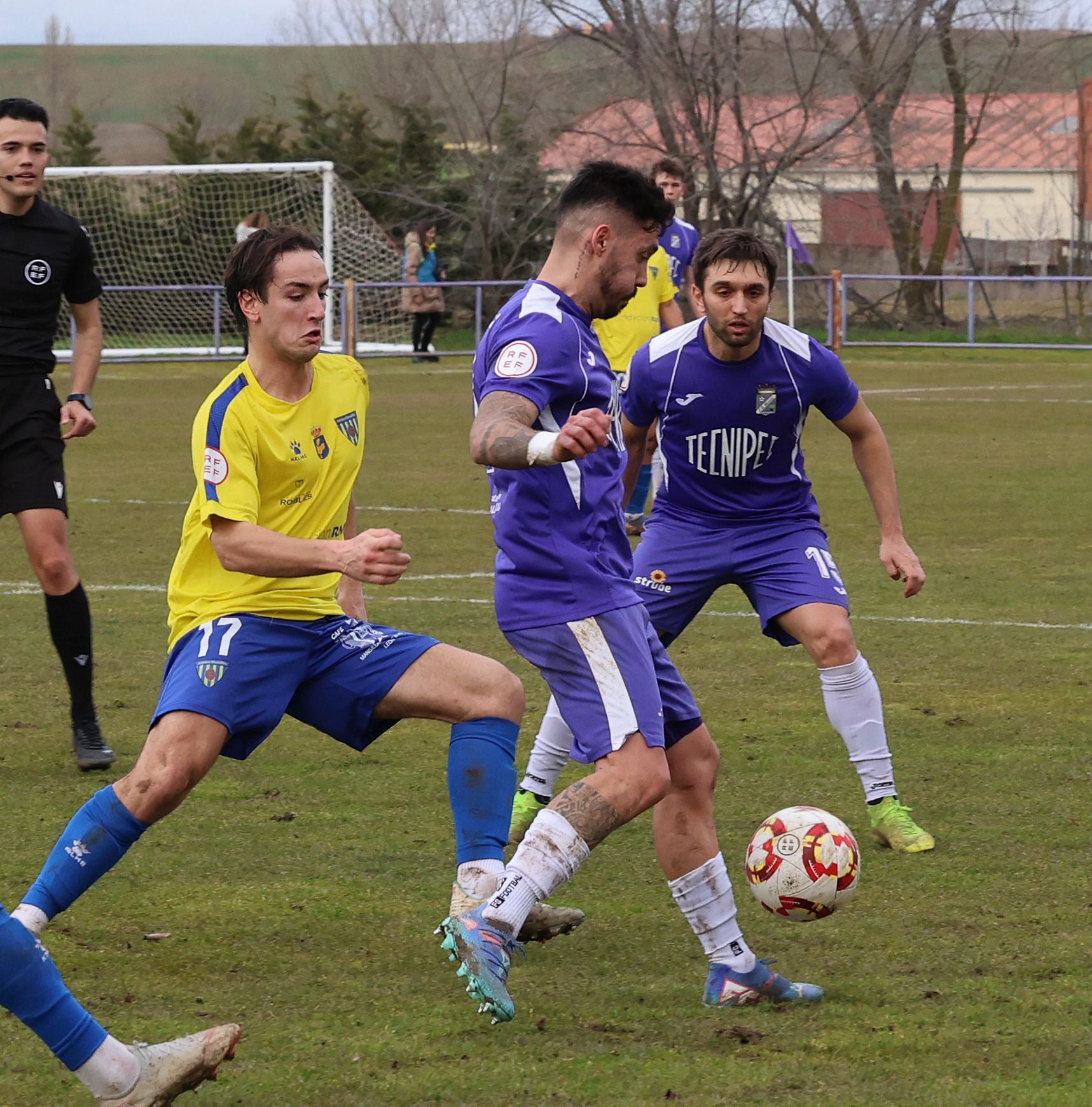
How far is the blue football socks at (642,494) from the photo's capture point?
1173 cm

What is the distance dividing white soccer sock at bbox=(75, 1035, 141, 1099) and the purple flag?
2635 cm

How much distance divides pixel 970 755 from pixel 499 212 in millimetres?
32328

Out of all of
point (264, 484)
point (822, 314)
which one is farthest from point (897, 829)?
point (822, 314)

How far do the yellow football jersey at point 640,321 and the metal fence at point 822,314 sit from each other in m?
15.1

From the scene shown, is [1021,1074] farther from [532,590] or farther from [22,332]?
[22,332]

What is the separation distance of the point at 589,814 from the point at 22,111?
365 centimetres

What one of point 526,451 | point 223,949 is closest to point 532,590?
point 526,451

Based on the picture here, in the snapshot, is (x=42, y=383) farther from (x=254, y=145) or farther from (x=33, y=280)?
(x=254, y=145)

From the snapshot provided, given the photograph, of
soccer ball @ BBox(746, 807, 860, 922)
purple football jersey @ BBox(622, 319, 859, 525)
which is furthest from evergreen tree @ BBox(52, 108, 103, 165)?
soccer ball @ BBox(746, 807, 860, 922)

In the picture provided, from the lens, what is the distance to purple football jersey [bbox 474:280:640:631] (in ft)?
12.7

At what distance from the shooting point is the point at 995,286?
31.7 meters

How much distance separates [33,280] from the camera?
6.41 m

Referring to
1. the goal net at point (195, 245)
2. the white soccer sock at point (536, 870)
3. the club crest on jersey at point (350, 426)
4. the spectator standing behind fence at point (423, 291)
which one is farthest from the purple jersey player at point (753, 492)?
the goal net at point (195, 245)

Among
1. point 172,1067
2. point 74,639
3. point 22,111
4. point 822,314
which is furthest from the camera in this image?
point 822,314
